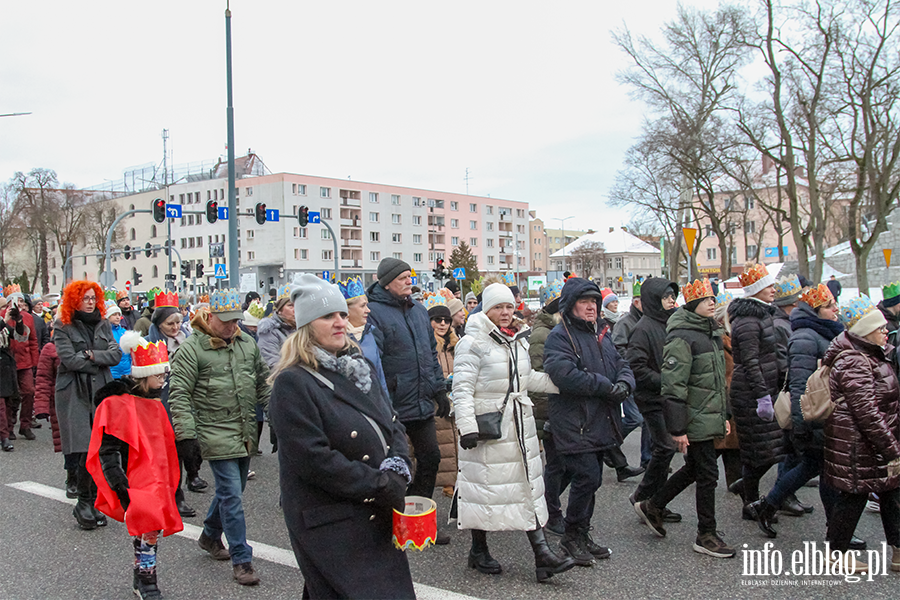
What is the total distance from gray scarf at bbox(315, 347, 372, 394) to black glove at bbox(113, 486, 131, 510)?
2371mm

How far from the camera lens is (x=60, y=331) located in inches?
256

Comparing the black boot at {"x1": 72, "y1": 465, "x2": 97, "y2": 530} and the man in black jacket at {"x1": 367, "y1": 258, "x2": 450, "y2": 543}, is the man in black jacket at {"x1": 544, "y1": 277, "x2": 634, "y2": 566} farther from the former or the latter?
the black boot at {"x1": 72, "y1": 465, "x2": 97, "y2": 530}

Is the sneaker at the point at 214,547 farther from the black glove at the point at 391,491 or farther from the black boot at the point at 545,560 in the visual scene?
the black glove at the point at 391,491

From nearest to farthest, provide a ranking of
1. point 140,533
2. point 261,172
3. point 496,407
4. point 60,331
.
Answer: point 140,533 → point 496,407 → point 60,331 → point 261,172

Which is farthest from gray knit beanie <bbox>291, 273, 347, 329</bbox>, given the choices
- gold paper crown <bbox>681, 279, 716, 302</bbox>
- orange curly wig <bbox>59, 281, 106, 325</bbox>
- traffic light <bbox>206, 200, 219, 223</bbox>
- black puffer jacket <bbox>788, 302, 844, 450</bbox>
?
traffic light <bbox>206, 200, 219, 223</bbox>

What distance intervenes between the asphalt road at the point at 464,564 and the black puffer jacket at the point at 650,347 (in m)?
1.04

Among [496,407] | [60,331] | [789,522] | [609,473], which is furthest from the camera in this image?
[609,473]

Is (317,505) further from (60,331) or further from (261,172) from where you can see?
(261,172)

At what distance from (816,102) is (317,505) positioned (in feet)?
86.0

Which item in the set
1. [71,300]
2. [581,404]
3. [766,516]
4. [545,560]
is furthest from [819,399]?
[71,300]

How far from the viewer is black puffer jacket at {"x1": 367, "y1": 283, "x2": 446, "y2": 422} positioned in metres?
5.45

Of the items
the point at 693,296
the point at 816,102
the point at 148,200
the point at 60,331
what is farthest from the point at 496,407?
the point at 148,200

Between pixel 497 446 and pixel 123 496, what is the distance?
7.84 ft

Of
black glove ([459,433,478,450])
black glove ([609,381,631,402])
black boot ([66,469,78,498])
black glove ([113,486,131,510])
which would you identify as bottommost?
black boot ([66,469,78,498])
